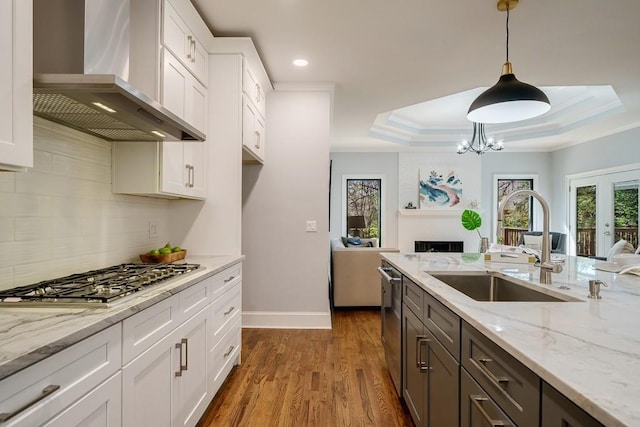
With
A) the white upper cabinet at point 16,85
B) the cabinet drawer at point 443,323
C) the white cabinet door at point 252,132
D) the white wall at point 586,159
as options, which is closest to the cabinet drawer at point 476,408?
the cabinet drawer at point 443,323

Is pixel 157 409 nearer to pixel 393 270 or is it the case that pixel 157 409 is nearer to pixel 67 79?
pixel 67 79

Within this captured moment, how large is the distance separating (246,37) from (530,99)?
2.15 m

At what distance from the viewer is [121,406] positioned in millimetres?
1177

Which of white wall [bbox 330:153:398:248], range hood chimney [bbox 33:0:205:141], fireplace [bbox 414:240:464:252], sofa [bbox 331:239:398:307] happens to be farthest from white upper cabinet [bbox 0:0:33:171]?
fireplace [bbox 414:240:464:252]

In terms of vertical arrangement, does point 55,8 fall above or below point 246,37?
below

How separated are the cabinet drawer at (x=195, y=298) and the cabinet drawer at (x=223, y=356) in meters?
0.35

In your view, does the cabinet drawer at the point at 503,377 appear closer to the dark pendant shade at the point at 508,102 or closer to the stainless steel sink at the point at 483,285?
the stainless steel sink at the point at 483,285

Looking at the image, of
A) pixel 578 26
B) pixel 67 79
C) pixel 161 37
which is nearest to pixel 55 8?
pixel 67 79

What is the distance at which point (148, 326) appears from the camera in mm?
1350

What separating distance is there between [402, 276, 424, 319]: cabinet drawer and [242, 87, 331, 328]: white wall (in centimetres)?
182

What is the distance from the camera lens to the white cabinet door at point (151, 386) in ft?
4.02

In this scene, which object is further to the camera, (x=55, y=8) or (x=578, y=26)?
(x=578, y=26)

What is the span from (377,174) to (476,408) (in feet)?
22.2

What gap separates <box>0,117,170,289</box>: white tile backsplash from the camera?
56.6 inches
